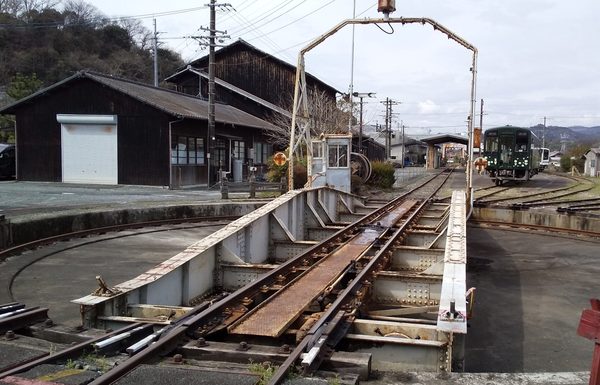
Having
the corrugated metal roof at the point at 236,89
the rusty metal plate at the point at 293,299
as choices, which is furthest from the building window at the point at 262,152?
the rusty metal plate at the point at 293,299

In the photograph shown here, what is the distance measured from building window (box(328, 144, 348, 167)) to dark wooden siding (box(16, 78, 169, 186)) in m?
9.82

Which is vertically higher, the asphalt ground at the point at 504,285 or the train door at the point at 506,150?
the train door at the point at 506,150

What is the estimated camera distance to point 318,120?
3866 centimetres

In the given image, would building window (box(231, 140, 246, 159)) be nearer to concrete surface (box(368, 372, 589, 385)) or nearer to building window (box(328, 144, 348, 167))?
building window (box(328, 144, 348, 167))

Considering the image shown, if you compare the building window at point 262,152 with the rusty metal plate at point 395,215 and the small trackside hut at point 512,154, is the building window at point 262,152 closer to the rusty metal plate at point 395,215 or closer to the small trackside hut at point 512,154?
the small trackside hut at point 512,154

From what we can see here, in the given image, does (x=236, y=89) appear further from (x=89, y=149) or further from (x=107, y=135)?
(x=89, y=149)

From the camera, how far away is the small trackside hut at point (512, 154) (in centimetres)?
3297

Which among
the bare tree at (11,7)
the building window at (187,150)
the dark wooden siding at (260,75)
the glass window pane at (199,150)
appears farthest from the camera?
the bare tree at (11,7)

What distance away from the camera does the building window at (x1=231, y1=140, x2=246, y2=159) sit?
32650mm

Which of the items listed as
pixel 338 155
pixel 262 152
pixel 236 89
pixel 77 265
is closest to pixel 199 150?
pixel 262 152

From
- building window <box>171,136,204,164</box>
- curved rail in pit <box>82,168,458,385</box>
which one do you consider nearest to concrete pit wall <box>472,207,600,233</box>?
curved rail in pit <box>82,168,458,385</box>

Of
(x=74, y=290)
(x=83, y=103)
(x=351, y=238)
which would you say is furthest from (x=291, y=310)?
(x=83, y=103)

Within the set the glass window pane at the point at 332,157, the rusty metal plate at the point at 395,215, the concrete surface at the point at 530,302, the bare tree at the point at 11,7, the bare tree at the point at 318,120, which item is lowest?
the concrete surface at the point at 530,302

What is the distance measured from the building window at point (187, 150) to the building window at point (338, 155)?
9.71 meters
